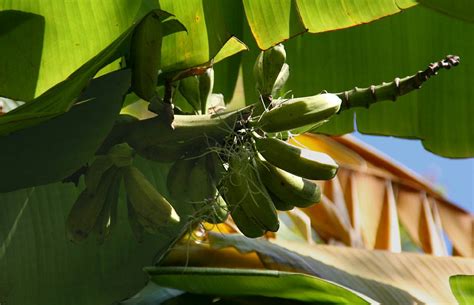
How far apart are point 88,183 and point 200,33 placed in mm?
226

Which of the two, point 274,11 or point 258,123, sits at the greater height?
point 274,11

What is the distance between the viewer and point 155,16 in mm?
923

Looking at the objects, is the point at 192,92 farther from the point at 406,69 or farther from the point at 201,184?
the point at 406,69

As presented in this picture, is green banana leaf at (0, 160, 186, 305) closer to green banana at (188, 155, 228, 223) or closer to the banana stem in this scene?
green banana at (188, 155, 228, 223)

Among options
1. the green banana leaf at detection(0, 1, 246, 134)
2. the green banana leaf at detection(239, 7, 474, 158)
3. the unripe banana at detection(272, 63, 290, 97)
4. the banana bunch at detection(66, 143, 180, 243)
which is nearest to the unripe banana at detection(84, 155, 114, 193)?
the banana bunch at detection(66, 143, 180, 243)

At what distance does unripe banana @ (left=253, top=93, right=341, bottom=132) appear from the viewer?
935 mm

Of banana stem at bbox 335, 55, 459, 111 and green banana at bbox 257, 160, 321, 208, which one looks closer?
banana stem at bbox 335, 55, 459, 111

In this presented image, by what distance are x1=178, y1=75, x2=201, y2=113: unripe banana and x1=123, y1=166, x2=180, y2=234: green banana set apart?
0.13 metres

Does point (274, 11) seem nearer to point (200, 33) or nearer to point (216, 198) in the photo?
point (200, 33)

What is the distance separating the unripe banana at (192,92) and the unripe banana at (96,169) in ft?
0.47

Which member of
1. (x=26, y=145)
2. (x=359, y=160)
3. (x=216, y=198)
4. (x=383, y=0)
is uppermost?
(x=383, y=0)

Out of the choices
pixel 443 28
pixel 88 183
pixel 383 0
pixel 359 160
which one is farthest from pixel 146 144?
pixel 359 160

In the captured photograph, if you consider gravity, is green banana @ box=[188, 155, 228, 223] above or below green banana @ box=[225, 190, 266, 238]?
above

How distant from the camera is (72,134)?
3.05ft
